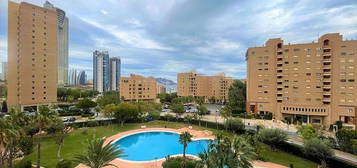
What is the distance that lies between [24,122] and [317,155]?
31928mm

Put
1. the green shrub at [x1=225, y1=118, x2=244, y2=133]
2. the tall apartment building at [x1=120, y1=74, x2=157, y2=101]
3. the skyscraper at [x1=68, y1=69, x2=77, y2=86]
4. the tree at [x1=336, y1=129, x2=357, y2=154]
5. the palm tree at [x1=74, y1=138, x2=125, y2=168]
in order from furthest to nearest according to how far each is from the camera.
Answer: the skyscraper at [x1=68, y1=69, x2=77, y2=86] < the tall apartment building at [x1=120, y1=74, x2=157, y2=101] < the green shrub at [x1=225, y1=118, x2=244, y2=133] < the tree at [x1=336, y1=129, x2=357, y2=154] < the palm tree at [x1=74, y1=138, x2=125, y2=168]

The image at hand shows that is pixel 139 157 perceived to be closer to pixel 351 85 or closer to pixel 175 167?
pixel 175 167

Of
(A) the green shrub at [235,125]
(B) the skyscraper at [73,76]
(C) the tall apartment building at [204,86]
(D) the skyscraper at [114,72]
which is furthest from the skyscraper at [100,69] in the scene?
(A) the green shrub at [235,125]

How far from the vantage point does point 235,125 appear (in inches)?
1282

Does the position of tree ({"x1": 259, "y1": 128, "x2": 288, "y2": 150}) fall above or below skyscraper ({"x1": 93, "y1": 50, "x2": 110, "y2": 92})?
below

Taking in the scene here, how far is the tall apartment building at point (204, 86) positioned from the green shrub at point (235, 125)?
6087cm

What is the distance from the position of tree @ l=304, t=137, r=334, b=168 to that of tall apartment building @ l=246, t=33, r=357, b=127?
27352mm

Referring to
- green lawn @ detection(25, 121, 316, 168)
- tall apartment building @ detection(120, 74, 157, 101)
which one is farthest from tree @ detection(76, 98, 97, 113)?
tall apartment building @ detection(120, 74, 157, 101)

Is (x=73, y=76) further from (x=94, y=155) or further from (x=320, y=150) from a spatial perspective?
(x=320, y=150)

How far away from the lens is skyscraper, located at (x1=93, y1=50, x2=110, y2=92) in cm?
12750

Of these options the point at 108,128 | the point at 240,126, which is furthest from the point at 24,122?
the point at 240,126

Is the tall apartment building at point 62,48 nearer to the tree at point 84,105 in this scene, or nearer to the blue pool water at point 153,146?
the tree at point 84,105

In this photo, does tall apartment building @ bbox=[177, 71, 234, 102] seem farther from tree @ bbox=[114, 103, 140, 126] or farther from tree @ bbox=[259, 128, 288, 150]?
tree @ bbox=[259, 128, 288, 150]

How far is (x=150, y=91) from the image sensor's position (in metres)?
81.9
